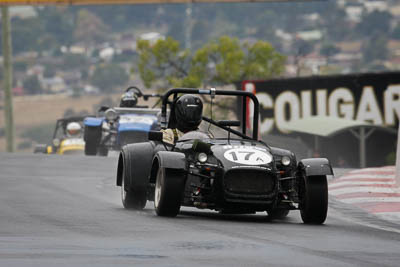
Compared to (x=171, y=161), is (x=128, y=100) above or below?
below

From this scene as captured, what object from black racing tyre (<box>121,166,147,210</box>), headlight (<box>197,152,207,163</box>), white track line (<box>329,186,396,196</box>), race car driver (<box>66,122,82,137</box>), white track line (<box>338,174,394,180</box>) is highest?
headlight (<box>197,152,207,163</box>)

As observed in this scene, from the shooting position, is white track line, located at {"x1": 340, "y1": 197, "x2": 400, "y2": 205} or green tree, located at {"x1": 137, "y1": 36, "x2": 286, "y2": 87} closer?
white track line, located at {"x1": 340, "y1": 197, "x2": 400, "y2": 205}


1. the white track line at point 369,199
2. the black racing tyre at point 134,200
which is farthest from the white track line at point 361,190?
the black racing tyre at point 134,200

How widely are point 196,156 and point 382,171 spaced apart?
839 centimetres

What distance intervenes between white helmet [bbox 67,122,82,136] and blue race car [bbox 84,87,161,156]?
2.76 m

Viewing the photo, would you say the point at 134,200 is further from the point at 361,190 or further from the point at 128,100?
the point at 128,100

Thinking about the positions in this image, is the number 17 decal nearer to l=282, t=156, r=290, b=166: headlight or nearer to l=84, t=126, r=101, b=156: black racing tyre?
l=282, t=156, r=290, b=166: headlight

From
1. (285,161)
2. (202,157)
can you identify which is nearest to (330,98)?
(285,161)

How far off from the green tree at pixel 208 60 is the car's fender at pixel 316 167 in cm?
6328

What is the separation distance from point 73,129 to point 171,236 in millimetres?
21259

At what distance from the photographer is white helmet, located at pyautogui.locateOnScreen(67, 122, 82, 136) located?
97.1ft

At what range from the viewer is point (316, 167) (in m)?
10.6

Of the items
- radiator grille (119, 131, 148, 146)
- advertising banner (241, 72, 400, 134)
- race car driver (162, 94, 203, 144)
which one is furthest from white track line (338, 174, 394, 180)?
advertising banner (241, 72, 400, 134)

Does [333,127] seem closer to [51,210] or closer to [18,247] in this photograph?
[51,210]
